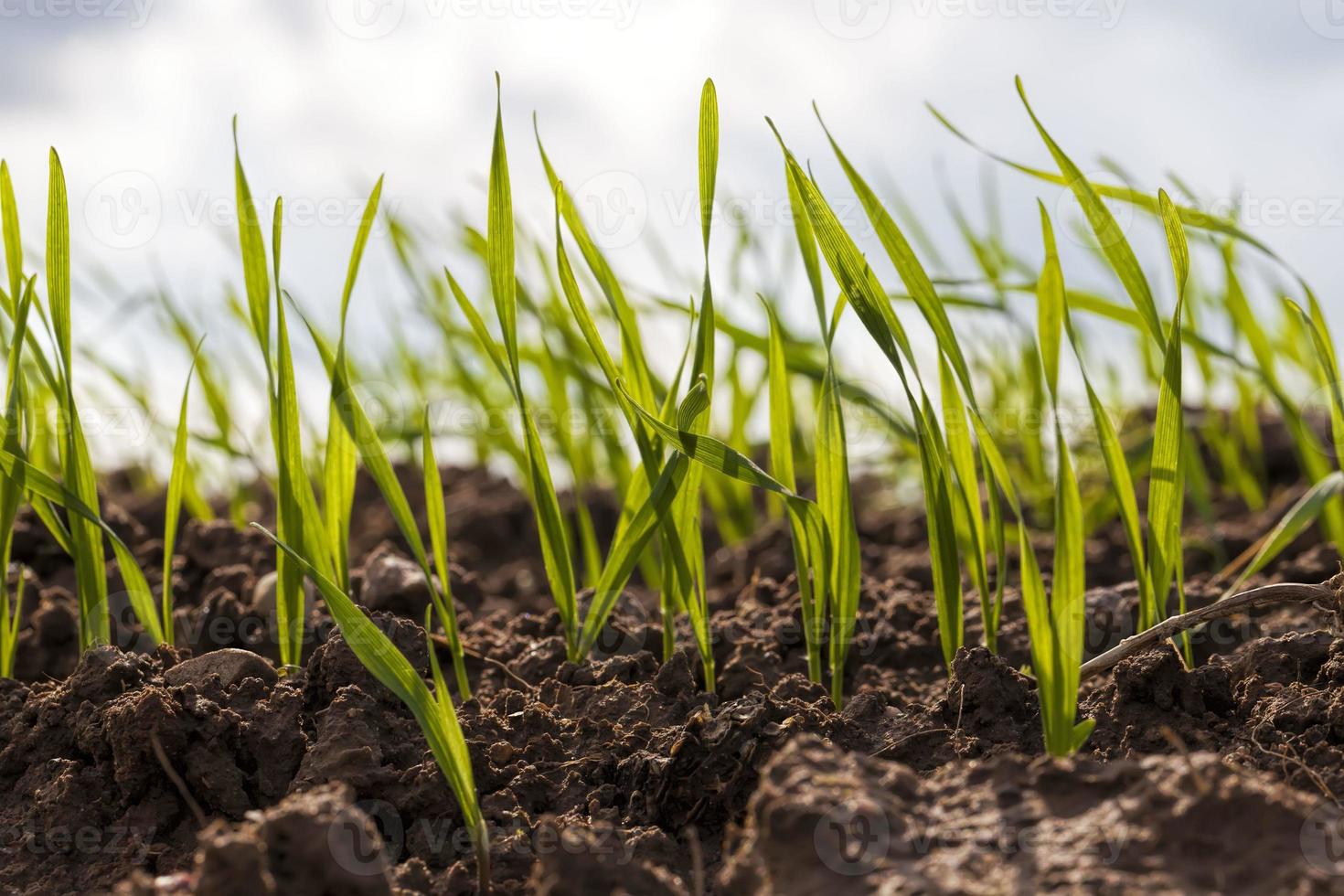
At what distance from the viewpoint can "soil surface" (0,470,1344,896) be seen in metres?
0.71

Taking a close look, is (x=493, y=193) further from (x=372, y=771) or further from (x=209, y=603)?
(x=209, y=603)

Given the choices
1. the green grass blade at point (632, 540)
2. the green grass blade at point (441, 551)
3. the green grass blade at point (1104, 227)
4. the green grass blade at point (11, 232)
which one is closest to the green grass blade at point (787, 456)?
the green grass blade at point (632, 540)

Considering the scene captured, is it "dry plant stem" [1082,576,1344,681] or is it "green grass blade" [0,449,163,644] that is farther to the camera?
"green grass blade" [0,449,163,644]

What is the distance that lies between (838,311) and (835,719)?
0.43 m

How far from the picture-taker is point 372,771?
0.98 meters

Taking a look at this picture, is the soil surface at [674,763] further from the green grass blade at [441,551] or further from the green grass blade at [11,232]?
the green grass blade at [11,232]

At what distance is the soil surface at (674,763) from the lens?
712 mm

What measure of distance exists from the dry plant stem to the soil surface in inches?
0.9

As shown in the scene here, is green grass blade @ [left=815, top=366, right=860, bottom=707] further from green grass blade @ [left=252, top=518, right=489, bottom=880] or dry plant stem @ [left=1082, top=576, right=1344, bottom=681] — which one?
green grass blade @ [left=252, top=518, right=489, bottom=880]

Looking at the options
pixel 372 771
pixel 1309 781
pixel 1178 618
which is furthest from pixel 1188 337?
pixel 372 771

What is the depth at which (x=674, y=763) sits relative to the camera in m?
0.96

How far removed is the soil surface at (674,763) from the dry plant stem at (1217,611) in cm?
2

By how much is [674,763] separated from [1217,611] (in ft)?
1.81

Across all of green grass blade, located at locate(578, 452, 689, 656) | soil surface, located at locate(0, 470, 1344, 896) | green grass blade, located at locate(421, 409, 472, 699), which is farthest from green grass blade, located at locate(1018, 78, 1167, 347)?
green grass blade, located at locate(421, 409, 472, 699)
